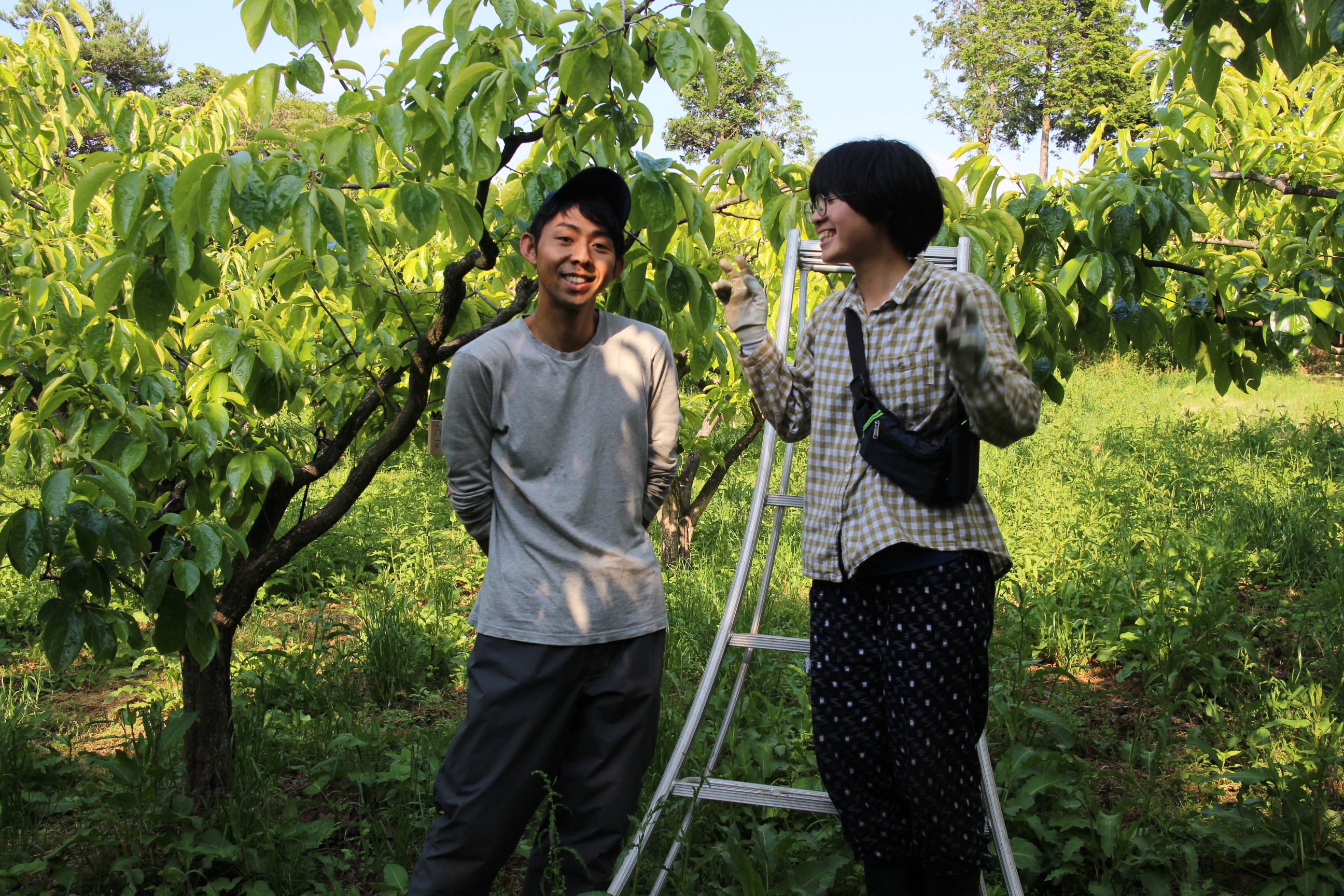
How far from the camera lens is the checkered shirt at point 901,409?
151 centimetres

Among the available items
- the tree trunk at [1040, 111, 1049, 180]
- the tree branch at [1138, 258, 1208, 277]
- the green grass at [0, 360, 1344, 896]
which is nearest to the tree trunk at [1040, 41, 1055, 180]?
the tree trunk at [1040, 111, 1049, 180]

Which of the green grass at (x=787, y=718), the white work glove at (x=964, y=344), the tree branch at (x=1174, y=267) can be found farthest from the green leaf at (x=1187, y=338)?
the white work glove at (x=964, y=344)

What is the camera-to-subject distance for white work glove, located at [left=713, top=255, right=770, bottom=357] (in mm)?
1766

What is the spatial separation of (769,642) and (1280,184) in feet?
7.24

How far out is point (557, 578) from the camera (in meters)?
1.67

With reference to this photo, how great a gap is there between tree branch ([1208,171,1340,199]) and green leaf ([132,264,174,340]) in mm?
2718

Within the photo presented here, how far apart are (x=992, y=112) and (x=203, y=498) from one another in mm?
30301

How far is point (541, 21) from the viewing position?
6.56 feet

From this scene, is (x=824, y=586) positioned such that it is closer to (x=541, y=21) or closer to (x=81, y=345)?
(x=541, y=21)

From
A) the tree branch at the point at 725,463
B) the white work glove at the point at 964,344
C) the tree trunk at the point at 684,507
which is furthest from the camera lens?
the tree trunk at the point at 684,507

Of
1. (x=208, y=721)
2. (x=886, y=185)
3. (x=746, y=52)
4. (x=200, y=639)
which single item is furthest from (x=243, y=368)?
(x=886, y=185)

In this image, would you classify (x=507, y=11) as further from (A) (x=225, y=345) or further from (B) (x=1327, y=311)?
(B) (x=1327, y=311)

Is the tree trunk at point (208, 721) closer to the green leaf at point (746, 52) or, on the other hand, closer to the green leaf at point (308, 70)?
the green leaf at point (308, 70)

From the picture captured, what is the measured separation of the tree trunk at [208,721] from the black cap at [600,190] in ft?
5.16
